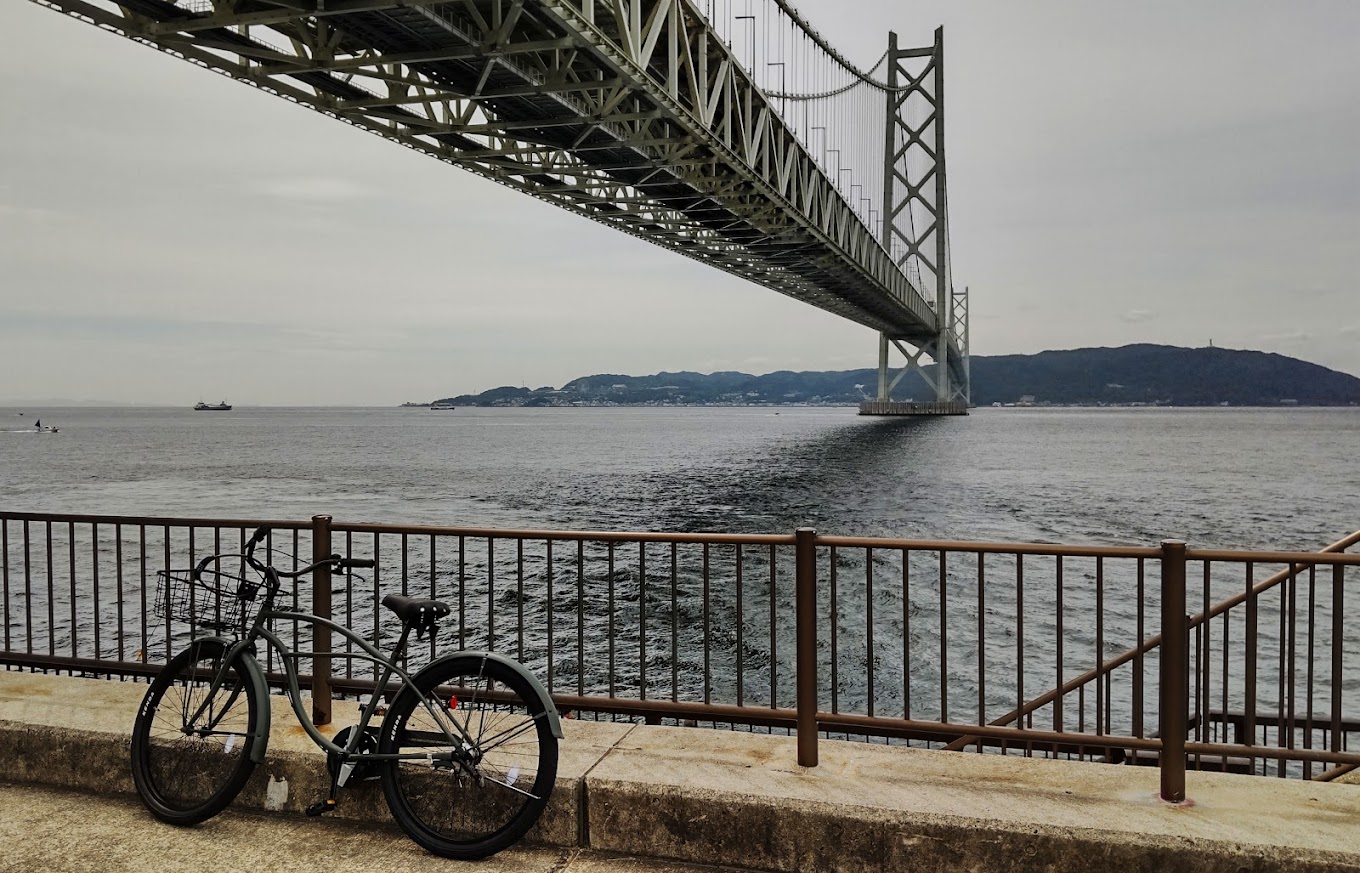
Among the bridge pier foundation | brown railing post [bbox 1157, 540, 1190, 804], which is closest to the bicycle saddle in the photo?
brown railing post [bbox 1157, 540, 1190, 804]

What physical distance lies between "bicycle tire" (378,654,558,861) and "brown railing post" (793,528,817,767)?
1038mm

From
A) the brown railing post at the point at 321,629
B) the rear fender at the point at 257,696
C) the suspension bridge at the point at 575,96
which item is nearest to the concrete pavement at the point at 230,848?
the rear fender at the point at 257,696

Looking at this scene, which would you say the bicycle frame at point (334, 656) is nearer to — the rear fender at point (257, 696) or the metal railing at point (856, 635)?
the rear fender at point (257, 696)

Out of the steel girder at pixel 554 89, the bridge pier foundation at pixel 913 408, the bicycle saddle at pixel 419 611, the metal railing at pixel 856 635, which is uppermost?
the steel girder at pixel 554 89

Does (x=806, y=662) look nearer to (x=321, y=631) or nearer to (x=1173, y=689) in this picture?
(x=1173, y=689)

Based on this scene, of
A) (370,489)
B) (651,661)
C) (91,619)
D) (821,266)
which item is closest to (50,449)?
(370,489)

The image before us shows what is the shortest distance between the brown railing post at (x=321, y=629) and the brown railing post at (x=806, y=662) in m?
2.02

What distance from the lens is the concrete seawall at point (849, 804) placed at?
3699mm

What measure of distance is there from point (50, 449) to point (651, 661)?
334 feet

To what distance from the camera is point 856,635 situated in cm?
1708

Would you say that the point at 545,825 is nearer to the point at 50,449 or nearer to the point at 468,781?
the point at 468,781

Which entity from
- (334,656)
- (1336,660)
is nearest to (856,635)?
(1336,660)

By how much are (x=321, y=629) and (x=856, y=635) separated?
13.4 meters

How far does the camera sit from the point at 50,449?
98312 mm
